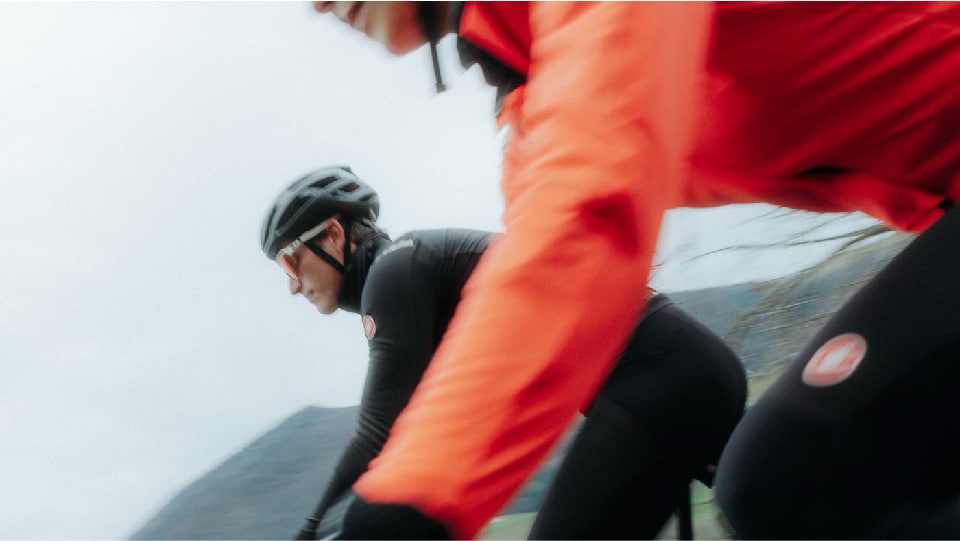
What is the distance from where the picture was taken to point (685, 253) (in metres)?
3.26

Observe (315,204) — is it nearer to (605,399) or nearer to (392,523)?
(605,399)

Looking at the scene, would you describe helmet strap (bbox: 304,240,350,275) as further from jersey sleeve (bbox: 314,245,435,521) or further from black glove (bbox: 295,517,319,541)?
black glove (bbox: 295,517,319,541)

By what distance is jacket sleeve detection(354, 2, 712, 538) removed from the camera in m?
0.66

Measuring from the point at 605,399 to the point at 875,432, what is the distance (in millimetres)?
618

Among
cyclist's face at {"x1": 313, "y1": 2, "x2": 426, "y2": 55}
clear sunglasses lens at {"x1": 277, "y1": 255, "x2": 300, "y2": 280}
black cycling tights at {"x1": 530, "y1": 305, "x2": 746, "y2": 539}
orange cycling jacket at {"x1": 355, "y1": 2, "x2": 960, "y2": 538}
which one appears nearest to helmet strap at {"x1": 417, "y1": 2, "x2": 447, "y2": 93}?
cyclist's face at {"x1": 313, "y1": 2, "x2": 426, "y2": 55}

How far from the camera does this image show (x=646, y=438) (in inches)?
56.7

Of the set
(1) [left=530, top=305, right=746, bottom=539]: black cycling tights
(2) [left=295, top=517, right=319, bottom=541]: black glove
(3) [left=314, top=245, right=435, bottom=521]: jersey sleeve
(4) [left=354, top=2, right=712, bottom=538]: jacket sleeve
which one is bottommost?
(2) [left=295, top=517, right=319, bottom=541]: black glove

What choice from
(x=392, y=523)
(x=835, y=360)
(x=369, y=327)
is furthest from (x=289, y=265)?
(x=392, y=523)

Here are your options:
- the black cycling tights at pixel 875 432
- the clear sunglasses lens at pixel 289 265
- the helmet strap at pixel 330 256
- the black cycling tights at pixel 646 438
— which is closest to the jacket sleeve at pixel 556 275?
the black cycling tights at pixel 875 432

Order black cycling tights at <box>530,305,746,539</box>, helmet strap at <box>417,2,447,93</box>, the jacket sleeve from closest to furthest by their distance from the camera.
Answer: the jacket sleeve → helmet strap at <box>417,2,447,93</box> → black cycling tights at <box>530,305,746,539</box>

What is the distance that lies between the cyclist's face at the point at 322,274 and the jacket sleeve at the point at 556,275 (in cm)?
154

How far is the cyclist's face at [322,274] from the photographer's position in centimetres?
224

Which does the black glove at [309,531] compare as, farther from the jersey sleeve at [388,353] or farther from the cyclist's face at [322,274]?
the cyclist's face at [322,274]

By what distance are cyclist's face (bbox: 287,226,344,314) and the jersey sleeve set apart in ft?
1.51
